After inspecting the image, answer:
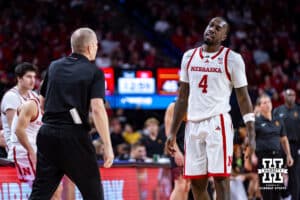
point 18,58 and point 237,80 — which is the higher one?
point 18,58

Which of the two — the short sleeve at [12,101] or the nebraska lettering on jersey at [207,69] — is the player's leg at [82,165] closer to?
the nebraska lettering on jersey at [207,69]

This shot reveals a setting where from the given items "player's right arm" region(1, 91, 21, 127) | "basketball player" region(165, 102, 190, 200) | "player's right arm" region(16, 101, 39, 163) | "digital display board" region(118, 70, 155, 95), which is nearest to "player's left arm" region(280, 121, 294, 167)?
"basketball player" region(165, 102, 190, 200)

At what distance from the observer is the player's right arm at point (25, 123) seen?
292 inches

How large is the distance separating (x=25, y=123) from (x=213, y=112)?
6.60 ft

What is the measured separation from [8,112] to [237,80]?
3122mm

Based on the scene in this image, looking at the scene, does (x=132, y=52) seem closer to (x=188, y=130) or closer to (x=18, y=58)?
(x=18, y=58)

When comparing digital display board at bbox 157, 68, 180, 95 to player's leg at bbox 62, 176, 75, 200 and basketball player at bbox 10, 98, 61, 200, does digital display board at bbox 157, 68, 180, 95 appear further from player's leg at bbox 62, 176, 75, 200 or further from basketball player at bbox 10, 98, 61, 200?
basketball player at bbox 10, 98, 61, 200

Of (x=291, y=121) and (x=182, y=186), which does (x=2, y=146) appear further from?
(x=291, y=121)

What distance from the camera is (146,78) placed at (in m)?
20.5

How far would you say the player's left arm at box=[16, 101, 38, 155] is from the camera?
7410mm

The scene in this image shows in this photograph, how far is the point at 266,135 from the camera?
Answer: 11.0 m

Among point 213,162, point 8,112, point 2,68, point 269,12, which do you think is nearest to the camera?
point 213,162

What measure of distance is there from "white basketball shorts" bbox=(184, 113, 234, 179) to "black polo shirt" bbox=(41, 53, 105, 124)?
1212 millimetres

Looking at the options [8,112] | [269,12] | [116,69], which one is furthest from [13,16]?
[8,112]
